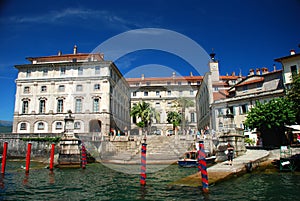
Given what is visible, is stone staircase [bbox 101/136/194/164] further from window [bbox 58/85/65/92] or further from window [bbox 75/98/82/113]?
window [bbox 58/85/65/92]

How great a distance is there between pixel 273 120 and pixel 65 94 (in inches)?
1463

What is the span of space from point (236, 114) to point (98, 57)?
2914cm

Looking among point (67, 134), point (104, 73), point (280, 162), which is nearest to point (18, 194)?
point (67, 134)

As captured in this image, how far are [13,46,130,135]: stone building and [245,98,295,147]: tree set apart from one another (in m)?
26.5

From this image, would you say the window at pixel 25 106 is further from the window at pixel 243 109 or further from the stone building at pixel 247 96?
the window at pixel 243 109

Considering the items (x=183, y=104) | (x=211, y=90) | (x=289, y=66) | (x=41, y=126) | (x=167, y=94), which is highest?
(x=167, y=94)

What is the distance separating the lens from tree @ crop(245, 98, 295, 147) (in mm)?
27141

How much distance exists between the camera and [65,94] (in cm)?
4834

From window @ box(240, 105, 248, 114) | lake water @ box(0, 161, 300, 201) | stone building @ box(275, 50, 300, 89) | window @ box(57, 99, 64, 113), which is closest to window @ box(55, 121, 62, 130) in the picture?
window @ box(57, 99, 64, 113)

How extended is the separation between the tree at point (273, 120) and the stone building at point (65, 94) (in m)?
26.5

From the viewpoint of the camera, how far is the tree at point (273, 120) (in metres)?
27.1

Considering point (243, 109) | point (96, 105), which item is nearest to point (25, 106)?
point (96, 105)

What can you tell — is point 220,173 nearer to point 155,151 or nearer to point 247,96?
point 155,151

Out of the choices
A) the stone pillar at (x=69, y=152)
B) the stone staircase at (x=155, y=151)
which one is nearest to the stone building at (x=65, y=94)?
the stone staircase at (x=155, y=151)
